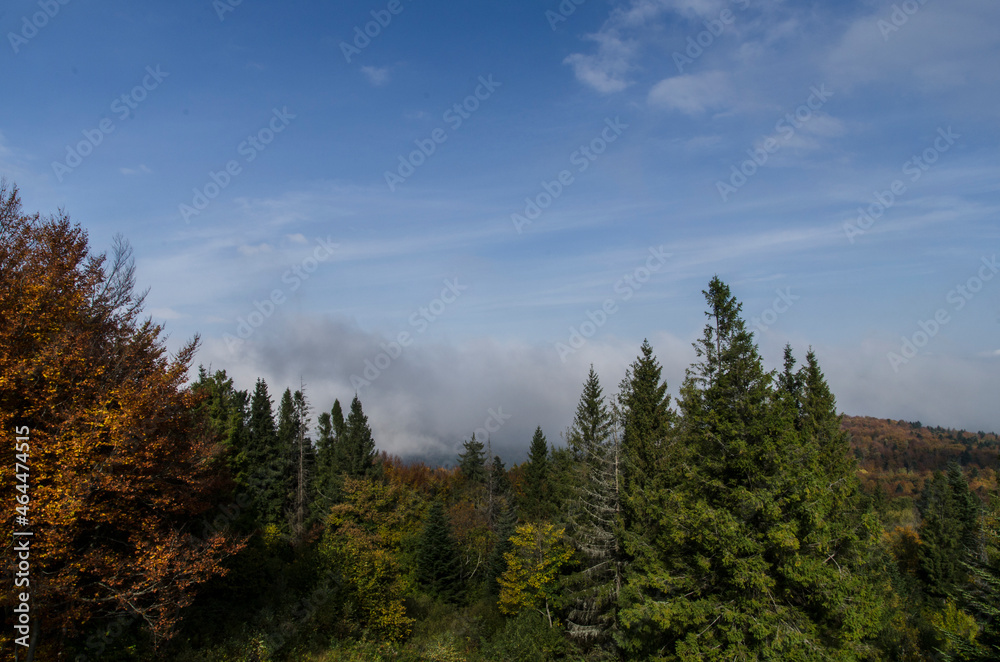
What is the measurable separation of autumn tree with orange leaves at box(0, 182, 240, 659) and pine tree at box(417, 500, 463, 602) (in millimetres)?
30879

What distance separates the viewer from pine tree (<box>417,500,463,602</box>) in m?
43.1

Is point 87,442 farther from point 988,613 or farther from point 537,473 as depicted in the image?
point 537,473

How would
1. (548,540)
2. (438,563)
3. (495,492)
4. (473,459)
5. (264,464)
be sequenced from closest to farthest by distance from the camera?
(548,540), (438,563), (264,464), (495,492), (473,459)

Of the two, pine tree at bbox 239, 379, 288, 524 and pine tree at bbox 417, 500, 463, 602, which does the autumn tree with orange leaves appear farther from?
pine tree at bbox 239, 379, 288, 524

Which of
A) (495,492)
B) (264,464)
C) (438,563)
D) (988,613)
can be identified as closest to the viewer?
(988,613)

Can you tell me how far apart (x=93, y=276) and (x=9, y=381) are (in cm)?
388

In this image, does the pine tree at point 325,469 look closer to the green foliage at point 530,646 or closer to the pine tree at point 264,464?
the pine tree at point 264,464

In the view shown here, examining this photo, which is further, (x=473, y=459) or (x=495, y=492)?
(x=473, y=459)

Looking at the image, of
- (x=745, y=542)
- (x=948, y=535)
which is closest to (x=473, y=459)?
(x=948, y=535)

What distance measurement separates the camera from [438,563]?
1706 inches

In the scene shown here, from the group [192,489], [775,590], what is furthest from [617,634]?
[192,489]

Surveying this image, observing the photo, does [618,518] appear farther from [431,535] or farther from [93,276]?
[431,535]

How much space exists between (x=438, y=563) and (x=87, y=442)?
36.4 m

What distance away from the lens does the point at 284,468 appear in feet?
178
